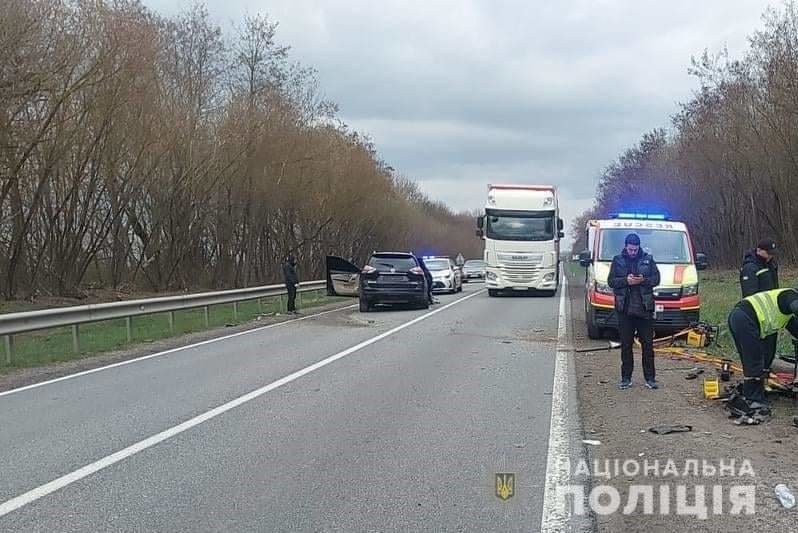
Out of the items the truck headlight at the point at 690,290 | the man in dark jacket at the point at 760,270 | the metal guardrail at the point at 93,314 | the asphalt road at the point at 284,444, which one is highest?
the man in dark jacket at the point at 760,270

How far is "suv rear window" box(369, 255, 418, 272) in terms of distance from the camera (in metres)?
23.6

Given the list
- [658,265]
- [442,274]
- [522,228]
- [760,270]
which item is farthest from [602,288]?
[442,274]

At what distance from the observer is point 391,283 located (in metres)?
23.3

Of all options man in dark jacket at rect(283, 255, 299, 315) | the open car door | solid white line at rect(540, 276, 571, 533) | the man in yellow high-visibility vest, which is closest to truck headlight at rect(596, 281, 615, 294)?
solid white line at rect(540, 276, 571, 533)

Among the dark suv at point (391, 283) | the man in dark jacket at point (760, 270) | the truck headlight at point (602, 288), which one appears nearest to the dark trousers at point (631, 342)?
the man in dark jacket at point (760, 270)

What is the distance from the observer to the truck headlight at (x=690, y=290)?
14438 mm

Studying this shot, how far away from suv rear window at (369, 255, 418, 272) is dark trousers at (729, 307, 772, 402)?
52.3 feet

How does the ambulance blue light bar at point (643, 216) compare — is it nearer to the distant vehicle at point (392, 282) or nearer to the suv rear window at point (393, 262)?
the distant vehicle at point (392, 282)

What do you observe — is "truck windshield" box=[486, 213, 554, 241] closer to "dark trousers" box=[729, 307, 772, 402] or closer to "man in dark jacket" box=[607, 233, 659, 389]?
"man in dark jacket" box=[607, 233, 659, 389]

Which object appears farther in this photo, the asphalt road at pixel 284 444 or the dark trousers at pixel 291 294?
the dark trousers at pixel 291 294

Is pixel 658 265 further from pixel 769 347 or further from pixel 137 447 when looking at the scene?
pixel 137 447

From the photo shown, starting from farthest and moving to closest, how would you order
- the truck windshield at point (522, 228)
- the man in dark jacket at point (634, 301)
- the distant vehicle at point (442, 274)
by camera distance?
the distant vehicle at point (442, 274), the truck windshield at point (522, 228), the man in dark jacket at point (634, 301)

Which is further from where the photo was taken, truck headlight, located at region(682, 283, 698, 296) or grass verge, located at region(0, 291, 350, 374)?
truck headlight, located at region(682, 283, 698, 296)

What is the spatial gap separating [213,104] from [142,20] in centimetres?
745
